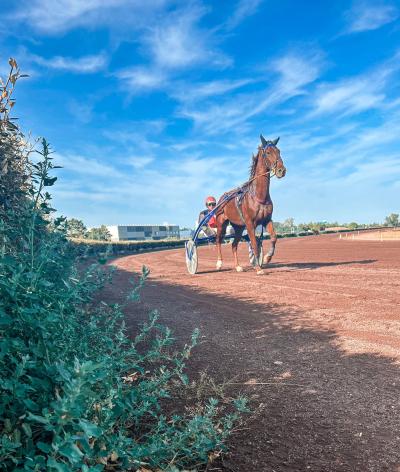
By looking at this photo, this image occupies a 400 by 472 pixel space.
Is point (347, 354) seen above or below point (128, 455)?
below

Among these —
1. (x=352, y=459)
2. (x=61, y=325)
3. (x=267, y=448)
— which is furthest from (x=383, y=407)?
(x=61, y=325)

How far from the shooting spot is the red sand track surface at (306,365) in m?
2.17

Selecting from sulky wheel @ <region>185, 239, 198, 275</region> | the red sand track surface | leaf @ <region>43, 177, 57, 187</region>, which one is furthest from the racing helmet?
leaf @ <region>43, 177, 57, 187</region>

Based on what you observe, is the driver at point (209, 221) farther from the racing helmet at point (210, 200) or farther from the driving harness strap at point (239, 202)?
the driving harness strap at point (239, 202)

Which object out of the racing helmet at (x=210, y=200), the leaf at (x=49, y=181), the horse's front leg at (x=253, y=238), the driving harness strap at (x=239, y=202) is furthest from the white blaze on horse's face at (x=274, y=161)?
the leaf at (x=49, y=181)

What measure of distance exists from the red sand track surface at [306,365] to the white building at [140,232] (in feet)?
265

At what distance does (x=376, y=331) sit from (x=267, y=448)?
3.13 m

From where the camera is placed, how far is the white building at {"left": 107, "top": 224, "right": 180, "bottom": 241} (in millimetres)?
89750

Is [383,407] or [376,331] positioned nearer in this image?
[383,407]

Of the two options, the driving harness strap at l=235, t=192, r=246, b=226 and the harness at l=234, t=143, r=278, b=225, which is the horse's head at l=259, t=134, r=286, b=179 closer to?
the harness at l=234, t=143, r=278, b=225

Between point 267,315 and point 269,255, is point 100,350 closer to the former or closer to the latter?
point 267,315

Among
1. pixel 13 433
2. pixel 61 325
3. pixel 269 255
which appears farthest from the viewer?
pixel 269 255

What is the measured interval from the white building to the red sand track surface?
80.7 m

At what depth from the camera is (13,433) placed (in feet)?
4.63
